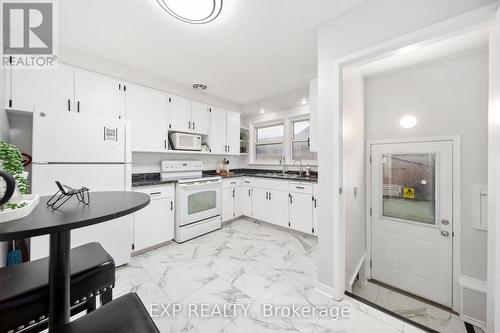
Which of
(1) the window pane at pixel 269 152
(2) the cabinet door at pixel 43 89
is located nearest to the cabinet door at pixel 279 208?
(1) the window pane at pixel 269 152

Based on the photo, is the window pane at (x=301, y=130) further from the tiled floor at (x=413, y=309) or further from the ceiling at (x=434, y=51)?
the tiled floor at (x=413, y=309)

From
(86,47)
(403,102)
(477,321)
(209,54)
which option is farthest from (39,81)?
(477,321)

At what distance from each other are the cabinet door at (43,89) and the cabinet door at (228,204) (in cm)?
249

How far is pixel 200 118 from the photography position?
351cm

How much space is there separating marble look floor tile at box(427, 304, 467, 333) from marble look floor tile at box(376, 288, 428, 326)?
50 millimetres

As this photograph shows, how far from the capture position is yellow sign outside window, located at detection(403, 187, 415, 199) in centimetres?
234

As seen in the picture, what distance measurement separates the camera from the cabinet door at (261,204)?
3623mm

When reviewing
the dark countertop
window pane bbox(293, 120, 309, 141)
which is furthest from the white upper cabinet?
window pane bbox(293, 120, 309, 141)

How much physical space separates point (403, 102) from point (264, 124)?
275cm

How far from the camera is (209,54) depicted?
Result: 7.71ft

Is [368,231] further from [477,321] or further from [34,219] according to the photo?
[34,219]

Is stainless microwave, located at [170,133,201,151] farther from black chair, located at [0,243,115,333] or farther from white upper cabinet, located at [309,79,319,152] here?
black chair, located at [0,243,115,333]

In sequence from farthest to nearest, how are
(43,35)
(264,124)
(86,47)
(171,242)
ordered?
(264,124) < (171,242) < (86,47) < (43,35)

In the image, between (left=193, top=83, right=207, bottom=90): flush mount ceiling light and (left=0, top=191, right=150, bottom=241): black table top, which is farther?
(left=193, top=83, right=207, bottom=90): flush mount ceiling light
